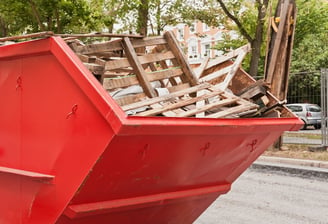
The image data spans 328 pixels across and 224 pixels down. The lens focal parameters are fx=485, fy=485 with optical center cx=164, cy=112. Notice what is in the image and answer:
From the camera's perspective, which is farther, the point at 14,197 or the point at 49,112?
the point at 14,197

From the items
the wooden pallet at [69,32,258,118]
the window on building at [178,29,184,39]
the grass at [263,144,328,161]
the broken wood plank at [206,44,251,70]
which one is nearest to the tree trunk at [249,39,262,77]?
the grass at [263,144,328,161]

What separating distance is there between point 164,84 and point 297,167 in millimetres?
6860

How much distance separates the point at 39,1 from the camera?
1566 cm

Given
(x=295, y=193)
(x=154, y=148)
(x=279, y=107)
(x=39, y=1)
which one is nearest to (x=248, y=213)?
(x=295, y=193)

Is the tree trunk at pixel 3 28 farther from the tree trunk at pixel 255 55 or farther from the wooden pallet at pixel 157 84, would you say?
the wooden pallet at pixel 157 84

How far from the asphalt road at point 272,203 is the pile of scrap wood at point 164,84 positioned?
6.67ft

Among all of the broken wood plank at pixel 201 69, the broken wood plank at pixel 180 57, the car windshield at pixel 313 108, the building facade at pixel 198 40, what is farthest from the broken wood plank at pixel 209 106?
the building facade at pixel 198 40

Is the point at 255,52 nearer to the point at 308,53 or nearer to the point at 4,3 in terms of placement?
the point at 4,3

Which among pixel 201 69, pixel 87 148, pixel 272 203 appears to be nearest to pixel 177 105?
pixel 87 148

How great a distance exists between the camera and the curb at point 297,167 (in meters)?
9.69

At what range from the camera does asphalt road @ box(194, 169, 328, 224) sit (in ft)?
19.9

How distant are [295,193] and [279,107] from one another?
153 inches

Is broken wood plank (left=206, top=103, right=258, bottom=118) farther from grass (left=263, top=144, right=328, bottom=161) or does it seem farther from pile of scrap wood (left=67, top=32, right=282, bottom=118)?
grass (left=263, top=144, right=328, bottom=161)

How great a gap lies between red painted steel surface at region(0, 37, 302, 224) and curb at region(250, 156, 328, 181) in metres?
6.06
